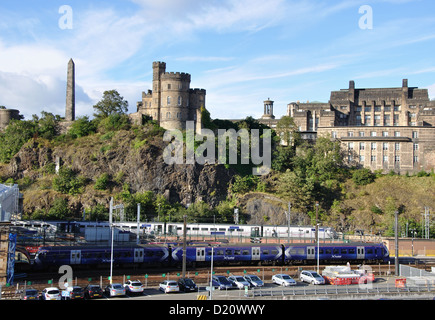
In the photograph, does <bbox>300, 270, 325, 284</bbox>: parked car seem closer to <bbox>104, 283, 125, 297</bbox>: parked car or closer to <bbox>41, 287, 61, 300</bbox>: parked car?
<bbox>104, 283, 125, 297</bbox>: parked car

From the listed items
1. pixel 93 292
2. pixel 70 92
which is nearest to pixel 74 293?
pixel 93 292

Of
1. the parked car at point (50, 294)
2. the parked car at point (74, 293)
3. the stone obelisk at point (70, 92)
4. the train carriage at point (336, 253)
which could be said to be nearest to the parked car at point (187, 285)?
the parked car at point (74, 293)

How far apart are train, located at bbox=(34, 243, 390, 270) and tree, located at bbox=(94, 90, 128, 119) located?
1989 inches

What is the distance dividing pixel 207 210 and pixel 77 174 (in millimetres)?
24239

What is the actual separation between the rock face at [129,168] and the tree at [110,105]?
8.30m

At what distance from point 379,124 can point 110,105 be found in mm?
53820

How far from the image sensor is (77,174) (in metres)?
82.4

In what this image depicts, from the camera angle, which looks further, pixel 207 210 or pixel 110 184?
pixel 110 184

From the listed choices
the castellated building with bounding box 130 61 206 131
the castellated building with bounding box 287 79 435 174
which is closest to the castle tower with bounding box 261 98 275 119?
the castellated building with bounding box 287 79 435 174

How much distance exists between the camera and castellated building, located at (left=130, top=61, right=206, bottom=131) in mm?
89312

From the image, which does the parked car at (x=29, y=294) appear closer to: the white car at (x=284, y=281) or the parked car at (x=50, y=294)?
the parked car at (x=50, y=294)

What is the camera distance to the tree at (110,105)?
94600mm
